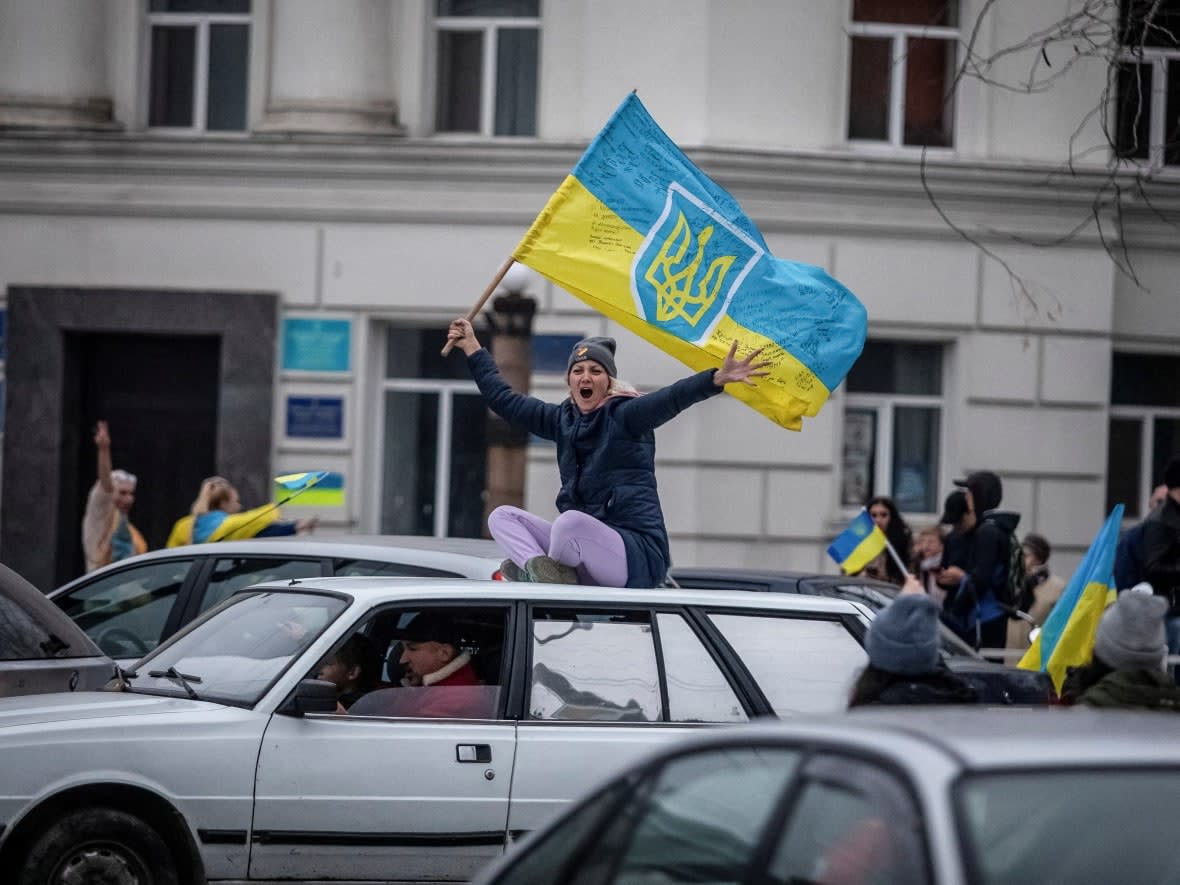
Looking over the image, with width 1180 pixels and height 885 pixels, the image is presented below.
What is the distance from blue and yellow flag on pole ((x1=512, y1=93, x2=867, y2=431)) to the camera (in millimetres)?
8758

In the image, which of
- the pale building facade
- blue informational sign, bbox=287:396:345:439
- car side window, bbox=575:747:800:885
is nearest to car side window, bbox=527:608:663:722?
car side window, bbox=575:747:800:885

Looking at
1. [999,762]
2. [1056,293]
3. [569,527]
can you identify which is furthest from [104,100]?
[999,762]

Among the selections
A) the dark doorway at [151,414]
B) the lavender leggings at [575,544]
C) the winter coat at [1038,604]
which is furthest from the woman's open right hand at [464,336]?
the dark doorway at [151,414]

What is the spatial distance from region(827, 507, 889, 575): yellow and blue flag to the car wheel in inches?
287

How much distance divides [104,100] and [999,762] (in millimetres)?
16231

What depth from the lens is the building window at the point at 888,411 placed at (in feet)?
58.4

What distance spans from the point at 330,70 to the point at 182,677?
1150 cm

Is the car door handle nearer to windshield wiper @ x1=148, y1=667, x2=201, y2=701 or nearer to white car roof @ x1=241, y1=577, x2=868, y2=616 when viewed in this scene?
white car roof @ x1=241, y1=577, x2=868, y2=616

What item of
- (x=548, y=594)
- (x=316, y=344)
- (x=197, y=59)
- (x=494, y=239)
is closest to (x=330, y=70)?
(x=197, y=59)

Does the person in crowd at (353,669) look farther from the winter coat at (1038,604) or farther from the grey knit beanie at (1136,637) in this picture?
the winter coat at (1038,604)

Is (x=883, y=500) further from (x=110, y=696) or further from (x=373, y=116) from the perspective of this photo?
(x=110, y=696)

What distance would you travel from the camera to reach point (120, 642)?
911 centimetres

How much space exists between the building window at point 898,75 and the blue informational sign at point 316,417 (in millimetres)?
5599

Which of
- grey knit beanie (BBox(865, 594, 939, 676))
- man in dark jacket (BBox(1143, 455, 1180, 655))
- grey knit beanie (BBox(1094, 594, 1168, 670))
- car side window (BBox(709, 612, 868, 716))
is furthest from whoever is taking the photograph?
man in dark jacket (BBox(1143, 455, 1180, 655))
